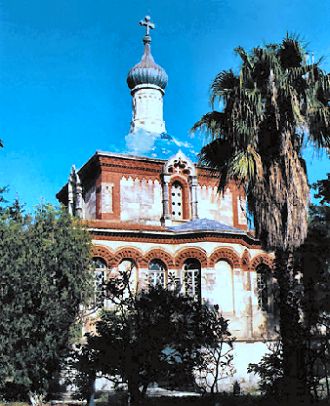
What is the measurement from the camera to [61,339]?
1614cm

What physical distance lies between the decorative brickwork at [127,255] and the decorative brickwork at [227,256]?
8.78ft

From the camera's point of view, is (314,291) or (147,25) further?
(147,25)

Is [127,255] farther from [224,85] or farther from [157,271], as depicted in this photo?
[224,85]

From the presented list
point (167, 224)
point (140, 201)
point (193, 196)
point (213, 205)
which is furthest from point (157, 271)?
point (213, 205)

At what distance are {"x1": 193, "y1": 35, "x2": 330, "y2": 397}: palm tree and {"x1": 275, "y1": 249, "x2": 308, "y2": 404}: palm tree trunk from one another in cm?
3

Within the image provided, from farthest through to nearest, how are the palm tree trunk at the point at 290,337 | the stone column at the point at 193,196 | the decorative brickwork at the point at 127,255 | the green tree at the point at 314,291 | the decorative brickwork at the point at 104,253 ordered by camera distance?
1. the stone column at the point at 193,196
2. the decorative brickwork at the point at 127,255
3. the decorative brickwork at the point at 104,253
4. the green tree at the point at 314,291
5. the palm tree trunk at the point at 290,337

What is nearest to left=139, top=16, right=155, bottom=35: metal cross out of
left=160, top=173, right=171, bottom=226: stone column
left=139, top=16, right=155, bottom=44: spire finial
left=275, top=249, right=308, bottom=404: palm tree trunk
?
left=139, top=16, right=155, bottom=44: spire finial

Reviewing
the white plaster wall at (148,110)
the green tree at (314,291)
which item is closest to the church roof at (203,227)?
the green tree at (314,291)

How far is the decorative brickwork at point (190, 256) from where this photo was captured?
21969 millimetres

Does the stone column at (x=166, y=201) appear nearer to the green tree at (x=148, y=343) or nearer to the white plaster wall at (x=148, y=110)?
the white plaster wall at (x=148, y=110)

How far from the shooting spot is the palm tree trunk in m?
11.7

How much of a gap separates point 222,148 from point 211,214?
12343 millimetres

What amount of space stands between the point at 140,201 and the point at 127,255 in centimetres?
406

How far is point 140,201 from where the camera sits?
83.9 ft
